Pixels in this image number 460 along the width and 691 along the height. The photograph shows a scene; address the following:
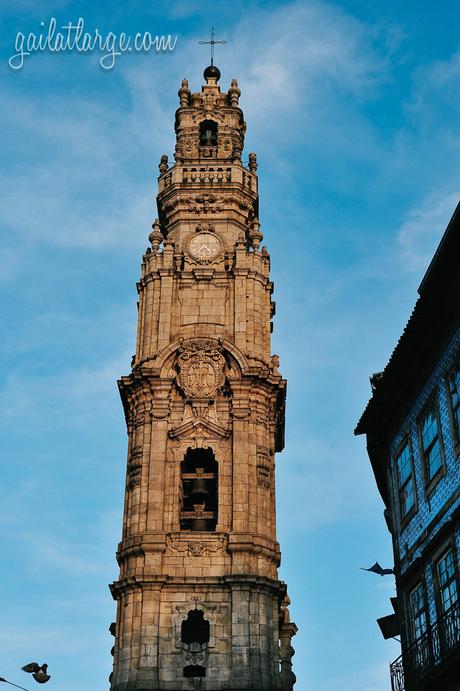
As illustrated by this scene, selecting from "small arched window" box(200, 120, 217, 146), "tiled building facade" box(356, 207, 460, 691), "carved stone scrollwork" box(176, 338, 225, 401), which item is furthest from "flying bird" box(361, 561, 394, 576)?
"small arched window" box(200, 120, 217, 146)

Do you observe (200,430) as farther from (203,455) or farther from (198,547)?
(198,547)

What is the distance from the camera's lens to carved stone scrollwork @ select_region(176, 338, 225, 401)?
42.6 m

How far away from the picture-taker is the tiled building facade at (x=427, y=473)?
75.9 feet

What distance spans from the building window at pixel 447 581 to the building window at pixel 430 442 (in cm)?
222

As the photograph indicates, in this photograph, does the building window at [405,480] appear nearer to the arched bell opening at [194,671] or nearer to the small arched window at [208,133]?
the arched bell opening at [194,671]

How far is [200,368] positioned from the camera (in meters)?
43.2

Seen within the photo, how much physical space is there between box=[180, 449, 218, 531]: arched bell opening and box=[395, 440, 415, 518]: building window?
13249 millimetres

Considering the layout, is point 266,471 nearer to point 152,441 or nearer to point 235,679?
point 152,441

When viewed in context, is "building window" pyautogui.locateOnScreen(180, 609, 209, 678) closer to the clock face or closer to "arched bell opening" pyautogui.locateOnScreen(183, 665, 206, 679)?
"arched bell opening" pyautogui.locateOnScreen(183, 665, 206, 679)

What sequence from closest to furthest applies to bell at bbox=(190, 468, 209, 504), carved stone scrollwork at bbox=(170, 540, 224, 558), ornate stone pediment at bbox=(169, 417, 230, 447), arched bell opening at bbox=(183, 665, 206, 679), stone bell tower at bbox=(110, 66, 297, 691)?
arched bell opening at bbox=(183, 665, 206, 679) < stone bell tower at bbox=(110, 66, 297, 691) < carved stone scrollwork at bbox=(170, 540, 224, 558) < bell at bbox=(190, 468, 209, 504) < ornate stone pediment at bbox=(169, 417, 230, 447)

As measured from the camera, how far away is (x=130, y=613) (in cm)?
3803

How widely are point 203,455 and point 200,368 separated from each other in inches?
145

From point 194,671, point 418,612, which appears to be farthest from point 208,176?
point 418,612

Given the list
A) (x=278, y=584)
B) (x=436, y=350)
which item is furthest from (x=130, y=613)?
(x=436, y=350)
